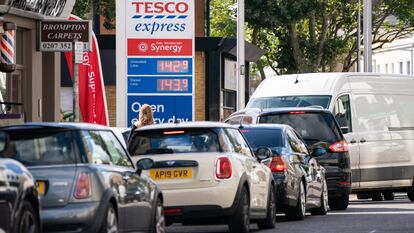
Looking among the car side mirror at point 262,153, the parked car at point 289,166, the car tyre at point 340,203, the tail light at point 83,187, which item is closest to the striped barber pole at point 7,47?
the parked car at point 289,166

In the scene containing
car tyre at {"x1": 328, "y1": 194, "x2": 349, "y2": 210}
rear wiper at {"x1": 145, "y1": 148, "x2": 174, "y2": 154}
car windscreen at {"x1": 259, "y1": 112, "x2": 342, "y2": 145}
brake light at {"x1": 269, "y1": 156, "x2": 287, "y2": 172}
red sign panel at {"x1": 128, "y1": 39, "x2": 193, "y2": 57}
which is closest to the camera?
rear wiper at {"x1": 145, "y1": 148, "x2": 174, "y2": 154}

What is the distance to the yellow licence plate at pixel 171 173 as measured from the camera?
17750 millimetres

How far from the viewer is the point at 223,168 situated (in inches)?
700

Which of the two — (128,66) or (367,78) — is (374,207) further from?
(128,66)

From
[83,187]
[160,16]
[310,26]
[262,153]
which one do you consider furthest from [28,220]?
[310,26]

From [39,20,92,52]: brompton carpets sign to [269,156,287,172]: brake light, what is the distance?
4.50m

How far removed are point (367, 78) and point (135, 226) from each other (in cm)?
1593

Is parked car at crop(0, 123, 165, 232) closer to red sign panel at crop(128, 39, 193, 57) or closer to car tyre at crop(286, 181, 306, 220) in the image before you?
car tyre at crop(286, 181, 306, 220)

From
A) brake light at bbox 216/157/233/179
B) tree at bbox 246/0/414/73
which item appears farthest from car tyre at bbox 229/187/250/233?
tree at bbox 246/0/414/73

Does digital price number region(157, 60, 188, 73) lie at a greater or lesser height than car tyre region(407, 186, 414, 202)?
greater

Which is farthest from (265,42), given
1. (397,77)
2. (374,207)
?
(374,207)

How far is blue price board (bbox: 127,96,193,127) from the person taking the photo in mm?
30938

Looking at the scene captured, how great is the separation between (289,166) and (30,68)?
7.48m

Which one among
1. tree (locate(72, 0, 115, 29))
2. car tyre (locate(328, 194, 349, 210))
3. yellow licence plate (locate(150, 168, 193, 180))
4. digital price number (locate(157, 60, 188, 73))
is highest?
tree (locate(72, 0, 115, 29))
